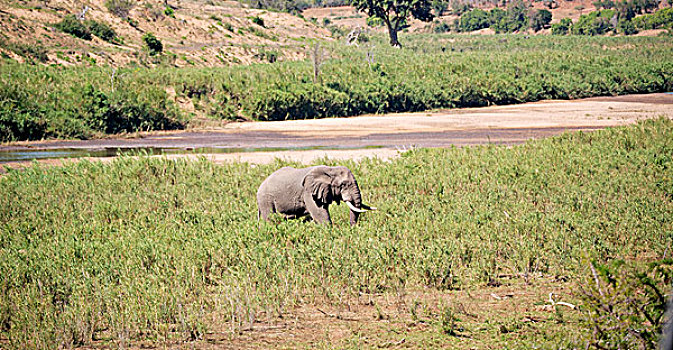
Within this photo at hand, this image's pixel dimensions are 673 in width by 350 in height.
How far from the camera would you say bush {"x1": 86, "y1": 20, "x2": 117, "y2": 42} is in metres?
54.0

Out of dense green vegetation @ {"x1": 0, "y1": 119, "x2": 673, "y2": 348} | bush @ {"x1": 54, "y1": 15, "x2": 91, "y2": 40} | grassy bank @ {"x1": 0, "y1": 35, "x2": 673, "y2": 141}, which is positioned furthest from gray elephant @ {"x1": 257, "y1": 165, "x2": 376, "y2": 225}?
→ bush @ {"x1": 54, "y1": 15, "x2": 91, "y2": 40}

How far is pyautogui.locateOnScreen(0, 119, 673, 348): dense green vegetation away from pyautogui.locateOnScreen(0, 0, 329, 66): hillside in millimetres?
35373

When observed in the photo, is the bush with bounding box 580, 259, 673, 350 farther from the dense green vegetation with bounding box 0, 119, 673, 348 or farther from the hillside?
the hillside

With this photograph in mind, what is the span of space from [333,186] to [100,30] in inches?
1957

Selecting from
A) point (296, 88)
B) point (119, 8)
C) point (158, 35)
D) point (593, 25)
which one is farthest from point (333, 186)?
point (593, 25)

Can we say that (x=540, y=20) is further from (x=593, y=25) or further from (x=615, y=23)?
(x=593, y=25)

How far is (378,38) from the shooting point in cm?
8088

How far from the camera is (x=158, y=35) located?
59906 millimetres

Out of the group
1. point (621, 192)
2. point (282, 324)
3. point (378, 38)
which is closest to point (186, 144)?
point (621, 192)

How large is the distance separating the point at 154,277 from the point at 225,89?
100 feet

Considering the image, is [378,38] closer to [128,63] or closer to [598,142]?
[128,63]

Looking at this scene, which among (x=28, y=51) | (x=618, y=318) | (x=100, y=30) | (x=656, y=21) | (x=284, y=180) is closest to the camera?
(x=618, y=318)

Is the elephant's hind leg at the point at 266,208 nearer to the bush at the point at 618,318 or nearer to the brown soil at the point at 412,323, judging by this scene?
the brown soil at the point at 412,323

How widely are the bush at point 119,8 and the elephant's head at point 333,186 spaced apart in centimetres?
5585
